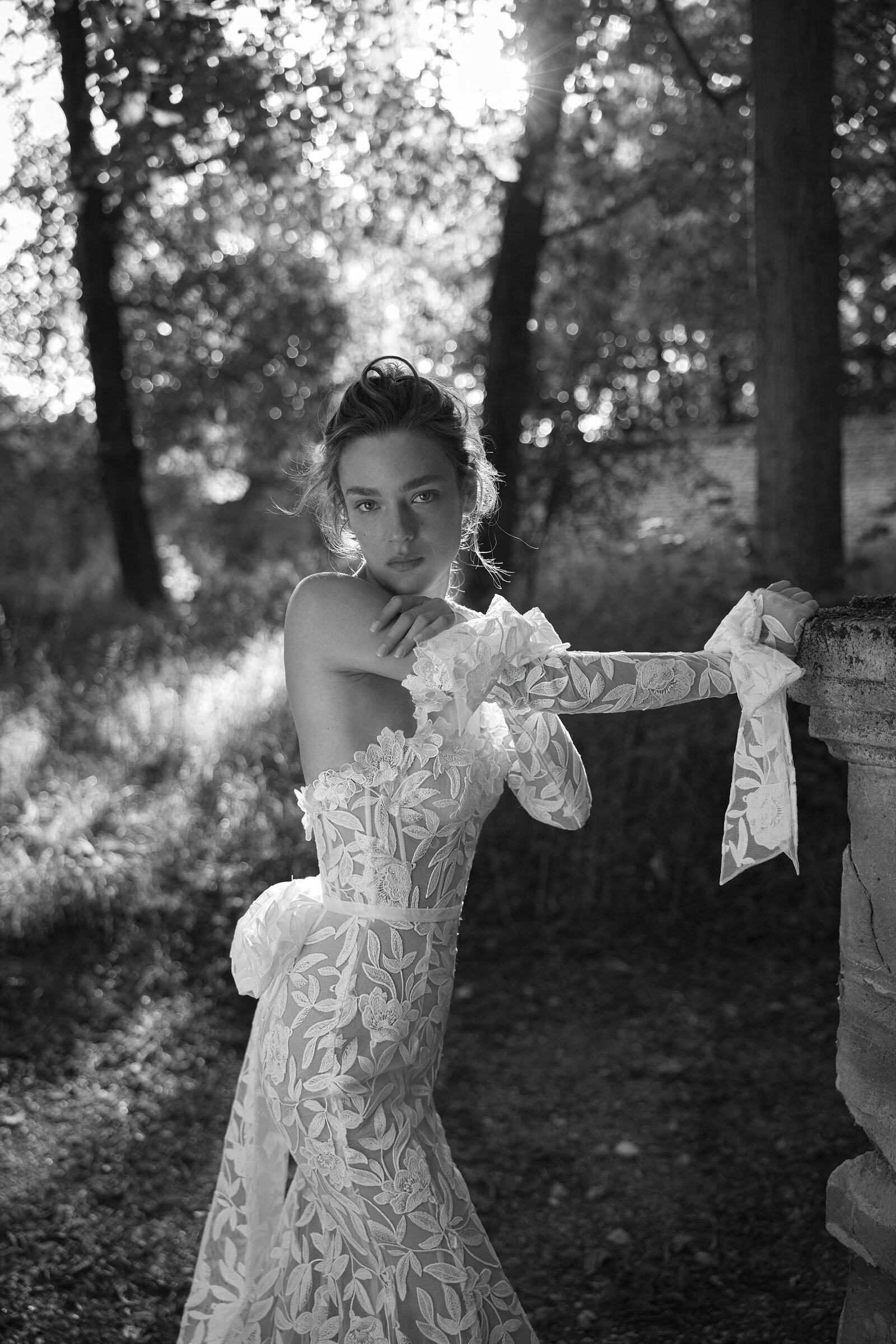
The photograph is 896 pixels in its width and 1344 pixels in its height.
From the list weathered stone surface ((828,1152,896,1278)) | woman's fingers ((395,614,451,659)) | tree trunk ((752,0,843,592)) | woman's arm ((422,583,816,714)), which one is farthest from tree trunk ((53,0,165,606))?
weathered stone surface ((828,1152,896,1278))

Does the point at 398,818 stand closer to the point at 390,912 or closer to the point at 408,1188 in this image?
the point at 390,912

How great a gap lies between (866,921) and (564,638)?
4.33 m

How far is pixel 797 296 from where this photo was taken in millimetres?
5246

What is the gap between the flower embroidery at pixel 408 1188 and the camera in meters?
2.08

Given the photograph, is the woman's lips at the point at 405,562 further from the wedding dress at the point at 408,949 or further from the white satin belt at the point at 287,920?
the white satin belt at the point at 287,920

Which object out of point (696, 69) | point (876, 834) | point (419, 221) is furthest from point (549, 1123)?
point (419, 221)

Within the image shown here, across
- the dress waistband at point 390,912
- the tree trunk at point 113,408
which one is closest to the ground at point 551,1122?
the dress waistband at point 390,912

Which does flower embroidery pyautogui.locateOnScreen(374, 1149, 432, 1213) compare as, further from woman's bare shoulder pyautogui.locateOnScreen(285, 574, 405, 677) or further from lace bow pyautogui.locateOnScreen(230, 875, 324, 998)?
woman's bare shoulder pyautogui.locateOnScreen(285, 574, 405, 677)

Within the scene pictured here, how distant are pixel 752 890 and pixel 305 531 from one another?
19231 millimetres

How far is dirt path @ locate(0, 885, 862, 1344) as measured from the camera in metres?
3.03

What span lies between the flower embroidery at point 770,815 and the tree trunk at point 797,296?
3.50 m

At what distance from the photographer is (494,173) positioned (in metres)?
7.93

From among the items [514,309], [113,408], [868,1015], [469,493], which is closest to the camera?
[868,1015]

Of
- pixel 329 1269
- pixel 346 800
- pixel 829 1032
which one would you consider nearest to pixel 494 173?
pixel 829 1032
